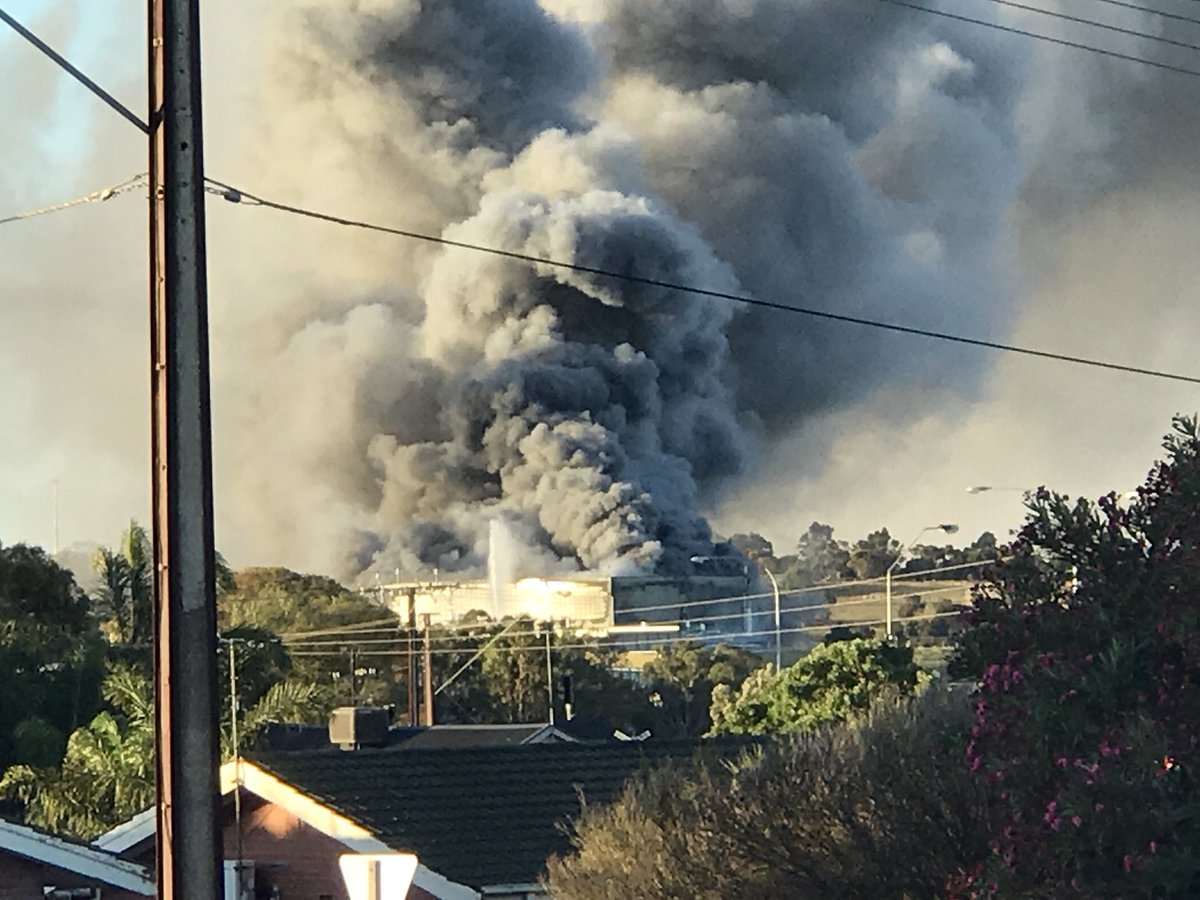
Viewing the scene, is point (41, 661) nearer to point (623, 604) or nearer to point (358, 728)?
point (358, 728)

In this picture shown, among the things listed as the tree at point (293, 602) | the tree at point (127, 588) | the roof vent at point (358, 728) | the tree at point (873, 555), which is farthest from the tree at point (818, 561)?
the roof vent at point (358, 728)

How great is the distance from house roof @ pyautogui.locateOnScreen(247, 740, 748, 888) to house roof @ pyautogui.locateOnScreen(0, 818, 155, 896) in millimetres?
1778

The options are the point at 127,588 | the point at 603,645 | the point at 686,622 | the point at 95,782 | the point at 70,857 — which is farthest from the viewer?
the point at 686,622

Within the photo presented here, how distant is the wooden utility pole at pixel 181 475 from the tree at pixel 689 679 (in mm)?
57363

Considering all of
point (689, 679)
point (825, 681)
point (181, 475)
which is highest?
point (689, 679)

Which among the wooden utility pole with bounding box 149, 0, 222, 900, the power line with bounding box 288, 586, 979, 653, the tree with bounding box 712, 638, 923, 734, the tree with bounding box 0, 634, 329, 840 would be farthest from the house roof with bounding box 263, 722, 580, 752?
the power line with bounding box 288, 586, 979, 653

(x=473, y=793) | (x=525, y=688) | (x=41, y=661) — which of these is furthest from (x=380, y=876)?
(x=525, y=688)

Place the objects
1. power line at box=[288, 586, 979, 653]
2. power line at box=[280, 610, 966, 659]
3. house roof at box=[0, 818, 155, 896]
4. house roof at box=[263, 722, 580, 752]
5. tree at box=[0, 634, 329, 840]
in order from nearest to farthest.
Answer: house roof at box=[0, 818, 155, 896] → tree at box=[0, 634, 329, 840] → house roof at box=[263, 722, 580, 752] → power line at box=[280, 610, 966, 659] → power line at box=[288, 586, 979, 653]

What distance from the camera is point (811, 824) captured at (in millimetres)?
15148

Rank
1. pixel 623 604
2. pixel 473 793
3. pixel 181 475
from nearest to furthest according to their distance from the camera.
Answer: pixel 181 475 < pixel 473 793 < pixel 623 604

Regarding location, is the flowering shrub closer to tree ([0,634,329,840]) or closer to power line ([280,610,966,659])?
tree ([0,634,329,840])

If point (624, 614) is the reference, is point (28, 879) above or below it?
below

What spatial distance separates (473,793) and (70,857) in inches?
178

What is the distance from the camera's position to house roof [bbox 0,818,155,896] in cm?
2030
